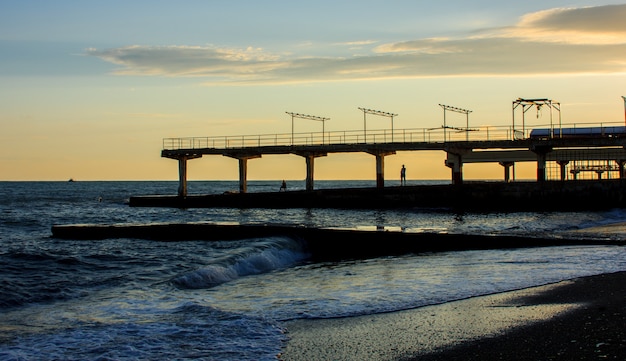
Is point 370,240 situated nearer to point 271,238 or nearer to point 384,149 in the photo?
point 271,238

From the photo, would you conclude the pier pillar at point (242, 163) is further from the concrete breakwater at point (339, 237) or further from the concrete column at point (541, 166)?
the concrete breakwater at point (339, 237)

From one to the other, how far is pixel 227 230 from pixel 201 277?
9.50m

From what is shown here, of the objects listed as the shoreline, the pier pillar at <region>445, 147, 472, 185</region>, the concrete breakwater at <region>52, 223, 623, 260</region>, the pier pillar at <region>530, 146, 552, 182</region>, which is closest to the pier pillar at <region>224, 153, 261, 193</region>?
the pier pillar at <region>445, 147, 472, 185</region>

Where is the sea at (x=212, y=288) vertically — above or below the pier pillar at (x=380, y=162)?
below

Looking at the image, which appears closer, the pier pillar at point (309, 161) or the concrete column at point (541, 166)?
the concrete column at point (541, 166)

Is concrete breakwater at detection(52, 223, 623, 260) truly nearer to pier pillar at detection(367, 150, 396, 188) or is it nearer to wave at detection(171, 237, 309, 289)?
wave at detection(171, 237, 309, 289)

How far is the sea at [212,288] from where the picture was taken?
10.6m

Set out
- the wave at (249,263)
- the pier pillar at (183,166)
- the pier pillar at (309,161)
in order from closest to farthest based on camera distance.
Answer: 1. the wave at (249,263)
2. the pier pillar at (309,161)
3. the pier pillar at (183,166)

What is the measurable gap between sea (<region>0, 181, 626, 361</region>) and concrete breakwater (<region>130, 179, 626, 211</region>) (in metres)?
28.1

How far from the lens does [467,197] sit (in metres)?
50.5

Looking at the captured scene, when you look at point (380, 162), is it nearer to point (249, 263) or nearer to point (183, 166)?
point (183, 166)

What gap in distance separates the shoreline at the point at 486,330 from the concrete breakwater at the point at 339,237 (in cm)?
890

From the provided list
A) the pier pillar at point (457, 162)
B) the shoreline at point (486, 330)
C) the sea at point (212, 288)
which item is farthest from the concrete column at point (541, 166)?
the shoreline at point (486, 330)

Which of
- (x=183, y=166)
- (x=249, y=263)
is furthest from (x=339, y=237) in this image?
(x=183, y=166)
